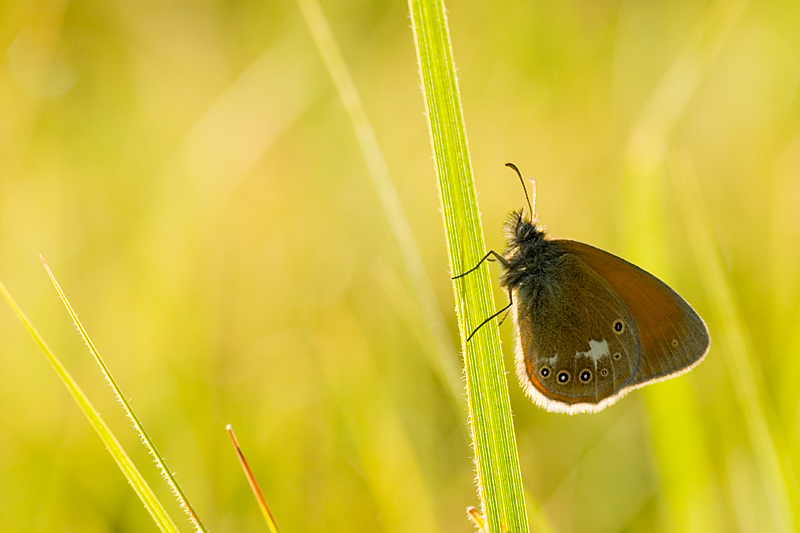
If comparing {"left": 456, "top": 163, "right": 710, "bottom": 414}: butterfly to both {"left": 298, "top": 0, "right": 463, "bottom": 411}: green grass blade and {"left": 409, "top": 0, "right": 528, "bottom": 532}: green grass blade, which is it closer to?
{"left": 298, "top": 0, "right": 463, "bottom": 411}: green grass blade

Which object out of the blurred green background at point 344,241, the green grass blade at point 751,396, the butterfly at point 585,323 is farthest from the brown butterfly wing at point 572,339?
the green grass blade at point 751,396

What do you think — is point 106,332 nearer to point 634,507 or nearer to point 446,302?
point 446,302

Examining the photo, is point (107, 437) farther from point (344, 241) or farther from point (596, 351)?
point (344, 241)

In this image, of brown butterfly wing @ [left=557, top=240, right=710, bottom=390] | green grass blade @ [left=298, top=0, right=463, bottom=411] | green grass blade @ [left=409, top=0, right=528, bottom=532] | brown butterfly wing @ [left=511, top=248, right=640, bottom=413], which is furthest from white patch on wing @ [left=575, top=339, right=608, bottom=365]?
green grass blade @ [left=409, top=0, right=528, bottom=532]

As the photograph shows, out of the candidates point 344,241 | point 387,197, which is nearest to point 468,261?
point 387,197

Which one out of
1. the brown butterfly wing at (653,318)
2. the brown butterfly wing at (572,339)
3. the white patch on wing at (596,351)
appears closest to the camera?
the brown butterfly wing at (653,318)

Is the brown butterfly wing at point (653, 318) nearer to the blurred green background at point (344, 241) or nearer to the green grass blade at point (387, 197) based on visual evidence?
the blurred green background at point (344, 241)

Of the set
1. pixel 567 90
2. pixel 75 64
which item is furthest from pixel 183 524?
pixel 567 90
